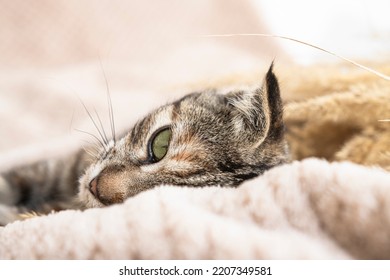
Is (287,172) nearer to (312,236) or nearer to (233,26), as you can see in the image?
(312,236)

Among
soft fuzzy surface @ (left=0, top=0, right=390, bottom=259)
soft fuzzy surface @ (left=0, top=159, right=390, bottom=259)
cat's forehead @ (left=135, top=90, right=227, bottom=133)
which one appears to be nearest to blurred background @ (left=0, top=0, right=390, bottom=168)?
soft fuzzy surface @ (left=0, top=0, right=390, bottom=259)

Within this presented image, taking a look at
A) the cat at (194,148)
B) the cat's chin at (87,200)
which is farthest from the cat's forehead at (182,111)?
the cat's chin at (87,200)

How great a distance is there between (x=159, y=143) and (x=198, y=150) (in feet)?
0.17

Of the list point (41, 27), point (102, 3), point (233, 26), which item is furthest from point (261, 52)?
point (41, 27)

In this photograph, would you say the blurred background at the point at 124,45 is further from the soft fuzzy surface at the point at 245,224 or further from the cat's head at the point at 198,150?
the soft fuzzy surface at the point at 245,224

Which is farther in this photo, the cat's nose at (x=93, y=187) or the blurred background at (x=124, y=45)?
the blurred background at (x=124, y=45)

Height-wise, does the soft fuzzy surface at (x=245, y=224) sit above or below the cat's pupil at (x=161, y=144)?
below

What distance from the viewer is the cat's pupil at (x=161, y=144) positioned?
0.50 metres

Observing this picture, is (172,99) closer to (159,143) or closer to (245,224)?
(159,143)

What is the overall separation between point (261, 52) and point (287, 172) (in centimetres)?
48

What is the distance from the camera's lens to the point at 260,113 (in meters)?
0.49

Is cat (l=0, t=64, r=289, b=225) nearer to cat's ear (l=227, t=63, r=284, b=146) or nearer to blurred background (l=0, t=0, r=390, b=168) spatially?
cat's ear (l=227, t=63, r=284, b=146)

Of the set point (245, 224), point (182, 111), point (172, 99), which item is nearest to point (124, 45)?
point (172, 99)

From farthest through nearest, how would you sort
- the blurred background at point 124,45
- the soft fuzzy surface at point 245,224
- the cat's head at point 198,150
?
the blurred background at point 124,45 < the cat's head at point 198,150 < the soft fuzzy surface at point 245,224
